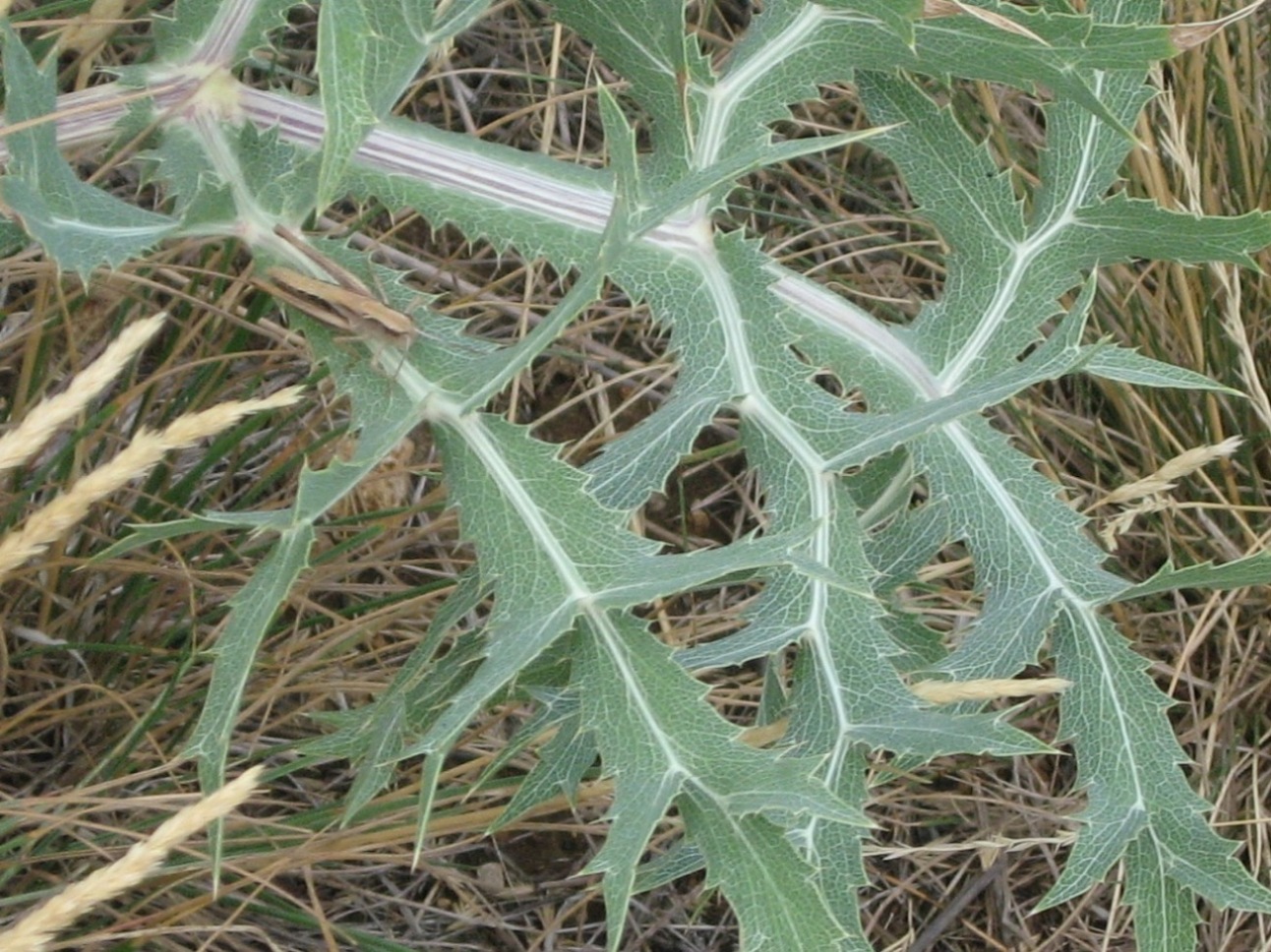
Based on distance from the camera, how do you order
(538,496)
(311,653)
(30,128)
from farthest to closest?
(311,653), (538,496), (30,128)

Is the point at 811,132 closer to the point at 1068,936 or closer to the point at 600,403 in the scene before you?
the point at 600,403

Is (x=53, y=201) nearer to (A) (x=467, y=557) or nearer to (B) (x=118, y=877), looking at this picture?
(B) (x=118, y=877)

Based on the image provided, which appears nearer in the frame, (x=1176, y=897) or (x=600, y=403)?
(x=1176, y=897)

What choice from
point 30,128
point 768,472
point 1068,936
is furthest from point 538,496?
point 1068,936

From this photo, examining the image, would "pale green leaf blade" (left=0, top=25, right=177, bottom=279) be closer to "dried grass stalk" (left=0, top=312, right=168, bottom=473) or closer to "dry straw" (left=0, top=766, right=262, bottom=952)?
"dried grass stalk" (left=0, top=312, right=168, bottom=473)

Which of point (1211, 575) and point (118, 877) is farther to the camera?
point (1211, 575)

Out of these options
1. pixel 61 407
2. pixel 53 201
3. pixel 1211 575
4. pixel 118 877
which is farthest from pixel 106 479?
pixel 1211 575
